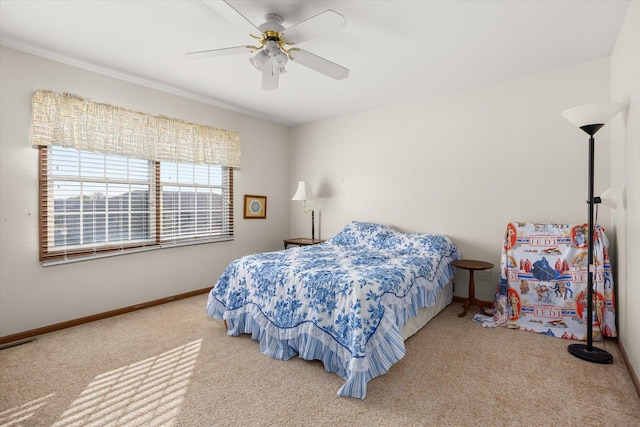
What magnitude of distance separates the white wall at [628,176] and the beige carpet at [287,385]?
1.07 ft

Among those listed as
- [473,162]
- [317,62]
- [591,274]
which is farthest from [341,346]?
[473,162]

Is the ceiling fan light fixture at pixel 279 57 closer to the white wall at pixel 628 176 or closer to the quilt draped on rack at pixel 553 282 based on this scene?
the white wall at pixel 628 176

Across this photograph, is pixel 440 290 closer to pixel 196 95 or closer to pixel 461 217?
pixel 461 217

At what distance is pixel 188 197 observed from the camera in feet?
13.2

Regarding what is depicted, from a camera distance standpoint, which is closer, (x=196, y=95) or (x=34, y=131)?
(x=34, y=131)

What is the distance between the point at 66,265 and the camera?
301 centimetres

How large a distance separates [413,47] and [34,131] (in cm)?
347

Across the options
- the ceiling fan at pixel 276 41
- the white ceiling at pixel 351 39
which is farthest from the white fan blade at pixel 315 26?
the white ceiling at pixel 351 39

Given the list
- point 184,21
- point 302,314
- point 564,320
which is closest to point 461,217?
point 564,320

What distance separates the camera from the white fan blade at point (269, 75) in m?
2.46

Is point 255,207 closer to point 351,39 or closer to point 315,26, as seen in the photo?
point 351,39

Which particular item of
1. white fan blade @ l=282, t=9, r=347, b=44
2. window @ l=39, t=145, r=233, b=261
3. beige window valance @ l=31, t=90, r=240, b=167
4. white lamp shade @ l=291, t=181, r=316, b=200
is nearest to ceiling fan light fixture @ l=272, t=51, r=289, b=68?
white fan blade @ l=282, t=9, r=347, b=44

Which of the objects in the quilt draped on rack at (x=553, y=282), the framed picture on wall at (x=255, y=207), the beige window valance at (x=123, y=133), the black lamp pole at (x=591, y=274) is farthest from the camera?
the framed picture on wall at (x=255, y=207)

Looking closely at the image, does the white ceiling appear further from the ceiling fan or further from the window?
the window
